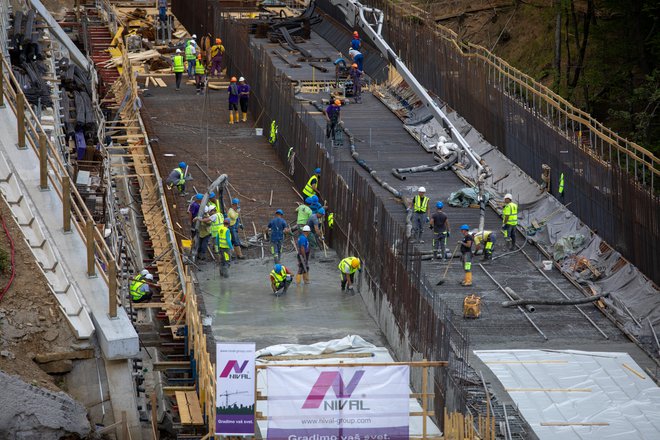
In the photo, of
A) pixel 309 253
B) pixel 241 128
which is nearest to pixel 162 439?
pixel 309 253

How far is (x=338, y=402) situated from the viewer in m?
24.9

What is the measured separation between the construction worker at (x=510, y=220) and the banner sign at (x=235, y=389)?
13531 mm

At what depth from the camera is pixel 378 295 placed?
3419 cm

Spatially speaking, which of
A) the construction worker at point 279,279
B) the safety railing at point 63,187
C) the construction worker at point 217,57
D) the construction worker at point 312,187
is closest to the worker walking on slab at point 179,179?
the construction worker at point 312,187

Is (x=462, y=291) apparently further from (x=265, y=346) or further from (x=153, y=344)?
(x=153, y=344)

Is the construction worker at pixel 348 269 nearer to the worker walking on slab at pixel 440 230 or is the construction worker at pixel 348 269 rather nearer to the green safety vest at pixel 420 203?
the worker walking on slab at pixel 440 230

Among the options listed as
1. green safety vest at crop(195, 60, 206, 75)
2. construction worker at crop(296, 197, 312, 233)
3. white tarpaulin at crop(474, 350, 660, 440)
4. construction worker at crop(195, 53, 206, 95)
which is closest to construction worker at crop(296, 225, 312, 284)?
construction worker at crop(296, 197, 312, 233)

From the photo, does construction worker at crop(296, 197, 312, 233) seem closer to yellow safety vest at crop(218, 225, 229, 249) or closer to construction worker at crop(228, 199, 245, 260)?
construction worker at crop(228, 199, 245, 260)

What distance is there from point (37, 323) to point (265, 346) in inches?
238

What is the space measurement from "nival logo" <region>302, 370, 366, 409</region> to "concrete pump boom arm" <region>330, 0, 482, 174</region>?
18.6 meters

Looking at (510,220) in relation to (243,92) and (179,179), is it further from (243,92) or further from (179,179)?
(243,92)

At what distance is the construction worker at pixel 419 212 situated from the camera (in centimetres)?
3722

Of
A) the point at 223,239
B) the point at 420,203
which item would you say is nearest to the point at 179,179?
the point at 223,239

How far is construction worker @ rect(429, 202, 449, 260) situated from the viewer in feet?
119
